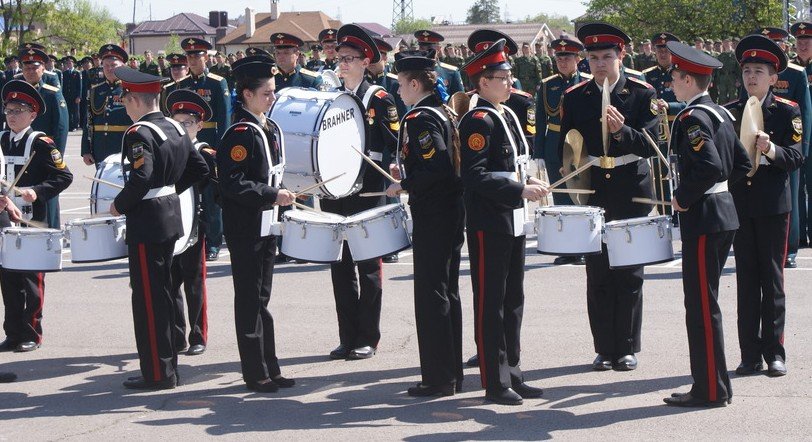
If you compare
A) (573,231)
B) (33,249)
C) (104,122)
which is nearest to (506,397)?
(573,231)

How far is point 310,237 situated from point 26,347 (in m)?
2.46

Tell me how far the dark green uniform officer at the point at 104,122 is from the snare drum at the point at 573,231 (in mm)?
7442

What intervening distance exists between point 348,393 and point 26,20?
50137mm

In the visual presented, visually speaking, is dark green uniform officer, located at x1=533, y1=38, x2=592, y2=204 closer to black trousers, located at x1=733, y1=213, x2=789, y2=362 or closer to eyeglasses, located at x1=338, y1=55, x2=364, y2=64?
eyeglasses, located at x1=338, y1=55, x2=364, y2=64

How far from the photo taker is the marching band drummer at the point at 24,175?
28.8ft

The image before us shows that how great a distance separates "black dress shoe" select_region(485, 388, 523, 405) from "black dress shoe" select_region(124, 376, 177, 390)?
1.92 m

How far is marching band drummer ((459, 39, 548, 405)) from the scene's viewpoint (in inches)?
272

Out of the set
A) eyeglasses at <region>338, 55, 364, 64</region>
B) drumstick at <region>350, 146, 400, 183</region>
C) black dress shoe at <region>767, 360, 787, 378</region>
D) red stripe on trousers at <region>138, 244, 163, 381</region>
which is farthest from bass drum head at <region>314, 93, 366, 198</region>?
black dress shoe at <region>767, 360, 787, 378</region>

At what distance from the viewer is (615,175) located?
7.88 m

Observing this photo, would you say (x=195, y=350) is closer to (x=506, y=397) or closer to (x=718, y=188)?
(x=506, y=397)

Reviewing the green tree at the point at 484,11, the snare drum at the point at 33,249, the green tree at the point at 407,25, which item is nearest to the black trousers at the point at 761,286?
the snare drum at the point at 33,249

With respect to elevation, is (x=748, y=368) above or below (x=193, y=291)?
below

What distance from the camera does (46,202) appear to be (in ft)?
29.8

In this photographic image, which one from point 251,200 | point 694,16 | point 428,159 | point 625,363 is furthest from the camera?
point 694,16
